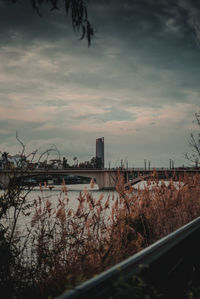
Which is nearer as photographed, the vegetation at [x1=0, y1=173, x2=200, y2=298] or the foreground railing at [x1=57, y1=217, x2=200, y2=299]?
the foreground railing at [x1=57, y1=217, x2=200, y2=299]

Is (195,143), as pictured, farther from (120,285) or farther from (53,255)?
(120,285)

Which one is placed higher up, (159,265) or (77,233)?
(159,265)

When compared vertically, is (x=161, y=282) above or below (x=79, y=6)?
below

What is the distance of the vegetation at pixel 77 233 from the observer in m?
3.99

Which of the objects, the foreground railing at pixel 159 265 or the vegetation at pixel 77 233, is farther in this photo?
the vegetation at pixel 77 233

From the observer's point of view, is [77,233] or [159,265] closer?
[159,265]

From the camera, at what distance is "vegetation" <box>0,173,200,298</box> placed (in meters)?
3.99

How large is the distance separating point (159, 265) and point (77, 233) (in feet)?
9.03

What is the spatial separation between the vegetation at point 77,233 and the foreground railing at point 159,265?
1.03m

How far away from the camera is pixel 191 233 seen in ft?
10.3

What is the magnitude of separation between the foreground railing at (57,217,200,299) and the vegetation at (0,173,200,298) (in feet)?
3.38

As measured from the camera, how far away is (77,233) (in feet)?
16.0

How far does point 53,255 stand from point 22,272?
1.77ft

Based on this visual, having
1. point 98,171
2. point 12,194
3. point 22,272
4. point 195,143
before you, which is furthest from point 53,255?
point 98,171
